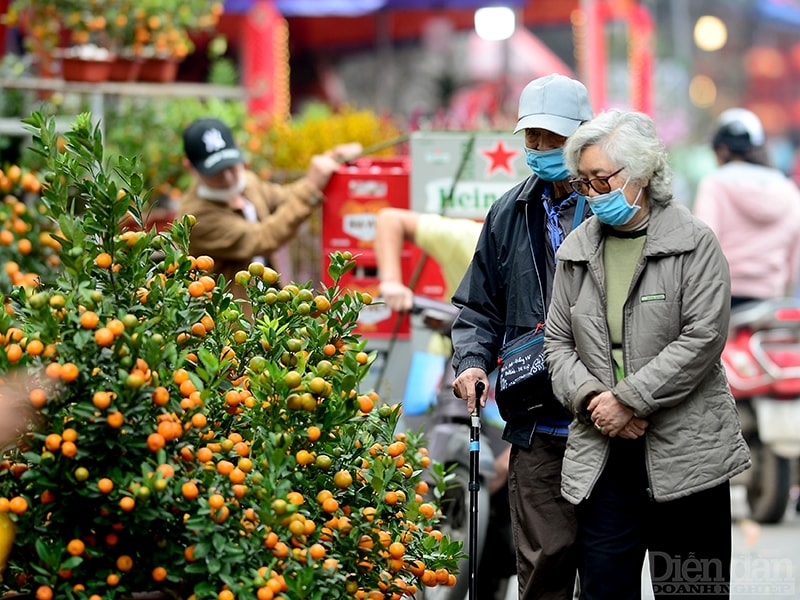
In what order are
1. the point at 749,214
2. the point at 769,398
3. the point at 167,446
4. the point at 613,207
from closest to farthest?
the point at 167,446
the point at 613,207
the point at 769,398
the point at 749,214

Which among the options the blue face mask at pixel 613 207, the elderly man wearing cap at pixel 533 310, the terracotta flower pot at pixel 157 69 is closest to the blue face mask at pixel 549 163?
the elderly man wearing cap at pixel 533 310

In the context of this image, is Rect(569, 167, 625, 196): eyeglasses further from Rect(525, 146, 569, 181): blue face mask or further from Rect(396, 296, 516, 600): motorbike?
Rect(396, 296, 516, 600): motorbike

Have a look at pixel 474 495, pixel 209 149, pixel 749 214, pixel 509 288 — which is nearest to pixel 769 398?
pixel 749 214

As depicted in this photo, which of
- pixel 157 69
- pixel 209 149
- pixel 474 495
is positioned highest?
pixel 157 69

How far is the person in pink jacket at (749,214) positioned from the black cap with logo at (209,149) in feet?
11.2

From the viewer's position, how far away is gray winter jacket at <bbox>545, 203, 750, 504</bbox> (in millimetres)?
3922

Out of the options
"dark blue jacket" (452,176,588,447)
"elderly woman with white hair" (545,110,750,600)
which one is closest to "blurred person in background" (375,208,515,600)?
"dark blue jacket" (452,176,588,447)

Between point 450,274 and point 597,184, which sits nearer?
point 597,184

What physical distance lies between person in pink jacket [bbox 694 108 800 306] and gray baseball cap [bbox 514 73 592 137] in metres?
4.65

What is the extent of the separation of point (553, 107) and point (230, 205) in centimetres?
286

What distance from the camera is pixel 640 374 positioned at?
3.93 m

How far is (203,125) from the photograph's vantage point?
22.8ft

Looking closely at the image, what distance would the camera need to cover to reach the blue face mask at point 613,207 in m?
4.01

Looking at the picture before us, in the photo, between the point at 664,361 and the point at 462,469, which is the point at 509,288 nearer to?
the point at 664,361
